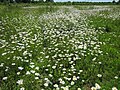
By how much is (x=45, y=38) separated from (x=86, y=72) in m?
3.72

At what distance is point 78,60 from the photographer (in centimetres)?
718

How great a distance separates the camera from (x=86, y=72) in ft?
20.9

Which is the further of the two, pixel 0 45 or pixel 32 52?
pixel 0 45

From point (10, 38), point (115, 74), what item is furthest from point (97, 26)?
point (115, 74)

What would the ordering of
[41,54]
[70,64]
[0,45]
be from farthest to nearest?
1. [0,45]
2. [41,54]
3. [70,64]

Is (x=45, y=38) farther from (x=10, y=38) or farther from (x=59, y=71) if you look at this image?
(x=59, y=71)

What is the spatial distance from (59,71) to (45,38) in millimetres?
3640

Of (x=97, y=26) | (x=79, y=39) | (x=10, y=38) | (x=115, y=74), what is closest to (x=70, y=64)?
(x=115, y=74)

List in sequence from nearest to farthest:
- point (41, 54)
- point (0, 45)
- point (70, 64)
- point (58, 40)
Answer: point (70, 64) → point (41, 54) → point (0, 45) → point (58, 40)

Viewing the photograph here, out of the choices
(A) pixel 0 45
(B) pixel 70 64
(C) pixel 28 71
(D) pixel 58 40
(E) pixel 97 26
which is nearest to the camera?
(C) pixel 28 71

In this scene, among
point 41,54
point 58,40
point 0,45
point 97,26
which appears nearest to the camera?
point 41,54

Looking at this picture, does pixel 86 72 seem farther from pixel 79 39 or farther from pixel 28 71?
pixel 79 39

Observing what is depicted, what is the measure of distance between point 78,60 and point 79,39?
231cm

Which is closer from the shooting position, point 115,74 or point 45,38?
point 115,74
